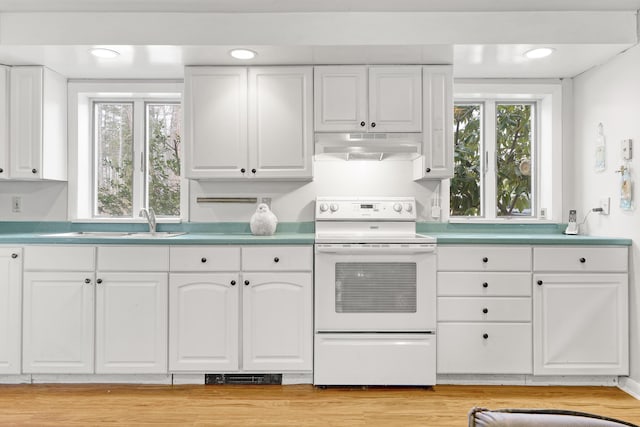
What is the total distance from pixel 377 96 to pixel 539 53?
103 centimetres

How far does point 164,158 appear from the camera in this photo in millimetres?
3334

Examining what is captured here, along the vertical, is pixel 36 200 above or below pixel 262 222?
above

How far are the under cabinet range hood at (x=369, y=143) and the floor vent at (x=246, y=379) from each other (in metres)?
1.47

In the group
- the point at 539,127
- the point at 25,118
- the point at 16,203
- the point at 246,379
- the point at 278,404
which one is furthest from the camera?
the point at 539,127

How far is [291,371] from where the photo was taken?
8.44ft

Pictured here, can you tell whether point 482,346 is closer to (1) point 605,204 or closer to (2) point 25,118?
(1) point 605,204

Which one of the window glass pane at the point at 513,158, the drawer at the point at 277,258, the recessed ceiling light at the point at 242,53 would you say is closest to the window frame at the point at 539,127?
the window glass pane at the point at 513,158

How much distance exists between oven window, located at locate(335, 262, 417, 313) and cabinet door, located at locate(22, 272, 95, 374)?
4.98 ft

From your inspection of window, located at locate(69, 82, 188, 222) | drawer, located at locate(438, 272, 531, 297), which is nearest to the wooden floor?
drawer, located at locate(438, 272, 531, 297)

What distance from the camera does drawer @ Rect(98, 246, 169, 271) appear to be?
2.56 meters

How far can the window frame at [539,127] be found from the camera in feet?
10.3

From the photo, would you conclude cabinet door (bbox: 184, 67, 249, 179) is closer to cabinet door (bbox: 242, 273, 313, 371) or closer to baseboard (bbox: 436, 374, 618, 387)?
cabinet door (bbox: 242, 273, 313, 371)

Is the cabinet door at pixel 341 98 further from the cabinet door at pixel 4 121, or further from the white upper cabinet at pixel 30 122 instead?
the cabinet door at pixel 4 121

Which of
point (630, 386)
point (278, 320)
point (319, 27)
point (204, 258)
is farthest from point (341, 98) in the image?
point (630, 386)
